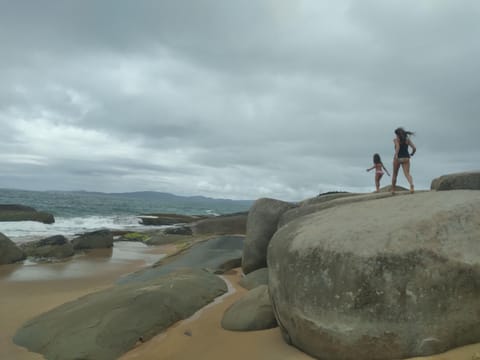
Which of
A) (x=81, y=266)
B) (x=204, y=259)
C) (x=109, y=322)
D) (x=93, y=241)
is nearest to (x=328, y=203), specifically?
(x=109, y=322)

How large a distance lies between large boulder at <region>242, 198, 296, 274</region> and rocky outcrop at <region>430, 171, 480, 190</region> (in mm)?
3325

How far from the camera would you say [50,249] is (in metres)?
14.5

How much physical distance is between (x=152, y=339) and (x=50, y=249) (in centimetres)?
1114

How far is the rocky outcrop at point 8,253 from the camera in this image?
42.6 feet

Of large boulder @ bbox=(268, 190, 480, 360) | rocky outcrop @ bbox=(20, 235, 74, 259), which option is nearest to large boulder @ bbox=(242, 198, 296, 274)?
large boulder @ bbox=(268, 190, 480, 360)

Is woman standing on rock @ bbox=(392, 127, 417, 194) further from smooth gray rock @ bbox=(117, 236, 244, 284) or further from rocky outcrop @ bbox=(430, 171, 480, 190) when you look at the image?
smooth gray rock @ bbox=(117, 236, 244, 284)

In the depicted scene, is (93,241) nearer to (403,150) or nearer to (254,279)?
(254,279)

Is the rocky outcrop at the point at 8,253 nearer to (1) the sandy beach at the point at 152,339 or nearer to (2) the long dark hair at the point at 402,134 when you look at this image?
(1) the sandy beach at the point at 152,339

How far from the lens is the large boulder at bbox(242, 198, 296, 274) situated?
836cm

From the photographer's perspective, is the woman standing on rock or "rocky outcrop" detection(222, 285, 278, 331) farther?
the woman standing on rock

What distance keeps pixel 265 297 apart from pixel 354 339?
2.05 m

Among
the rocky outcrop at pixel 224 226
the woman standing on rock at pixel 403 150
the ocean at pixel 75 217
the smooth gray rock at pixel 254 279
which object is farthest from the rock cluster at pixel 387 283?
the rocky outcrop at pixel 224 226

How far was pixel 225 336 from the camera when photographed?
5.11 meters

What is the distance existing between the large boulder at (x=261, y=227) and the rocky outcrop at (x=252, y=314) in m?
2.60
